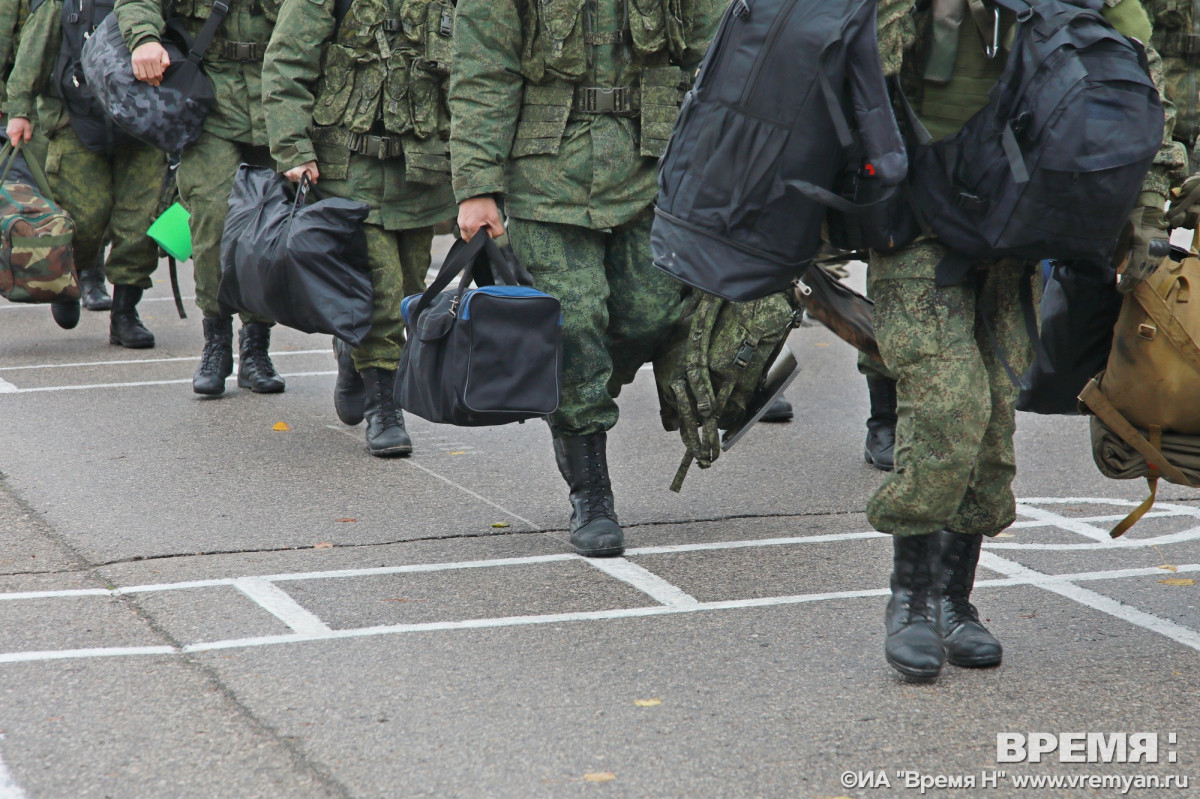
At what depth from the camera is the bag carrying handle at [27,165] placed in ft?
25.3

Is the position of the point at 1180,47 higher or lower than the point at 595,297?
higher

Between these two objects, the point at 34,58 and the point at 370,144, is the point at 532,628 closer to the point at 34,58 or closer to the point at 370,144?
the point at 370,144

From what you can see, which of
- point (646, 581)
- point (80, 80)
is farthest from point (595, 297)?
point (80, 80)

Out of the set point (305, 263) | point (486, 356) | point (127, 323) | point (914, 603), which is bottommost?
point (127, 323)

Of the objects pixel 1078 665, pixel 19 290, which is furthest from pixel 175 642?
pixel 19 290

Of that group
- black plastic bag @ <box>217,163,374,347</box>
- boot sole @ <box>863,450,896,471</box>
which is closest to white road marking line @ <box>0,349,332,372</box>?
black plastic bag @ <box>217,163,374,347</box>

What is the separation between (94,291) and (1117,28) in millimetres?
8140

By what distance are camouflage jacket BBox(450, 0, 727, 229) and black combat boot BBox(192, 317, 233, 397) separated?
9.64 ft

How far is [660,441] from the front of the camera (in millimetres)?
6535

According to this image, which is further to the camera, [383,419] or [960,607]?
[383,419]

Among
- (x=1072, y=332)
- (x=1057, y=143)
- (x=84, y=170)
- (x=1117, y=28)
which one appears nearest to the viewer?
(x=1057, y=143)

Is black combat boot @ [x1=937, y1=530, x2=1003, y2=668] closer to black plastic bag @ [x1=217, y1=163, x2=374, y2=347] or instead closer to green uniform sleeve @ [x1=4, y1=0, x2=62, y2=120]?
black plastic bag @ [x1=217, y1=163, x2=374, y2=347]

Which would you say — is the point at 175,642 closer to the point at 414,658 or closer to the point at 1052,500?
the point at 414,658

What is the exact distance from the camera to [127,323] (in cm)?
863
